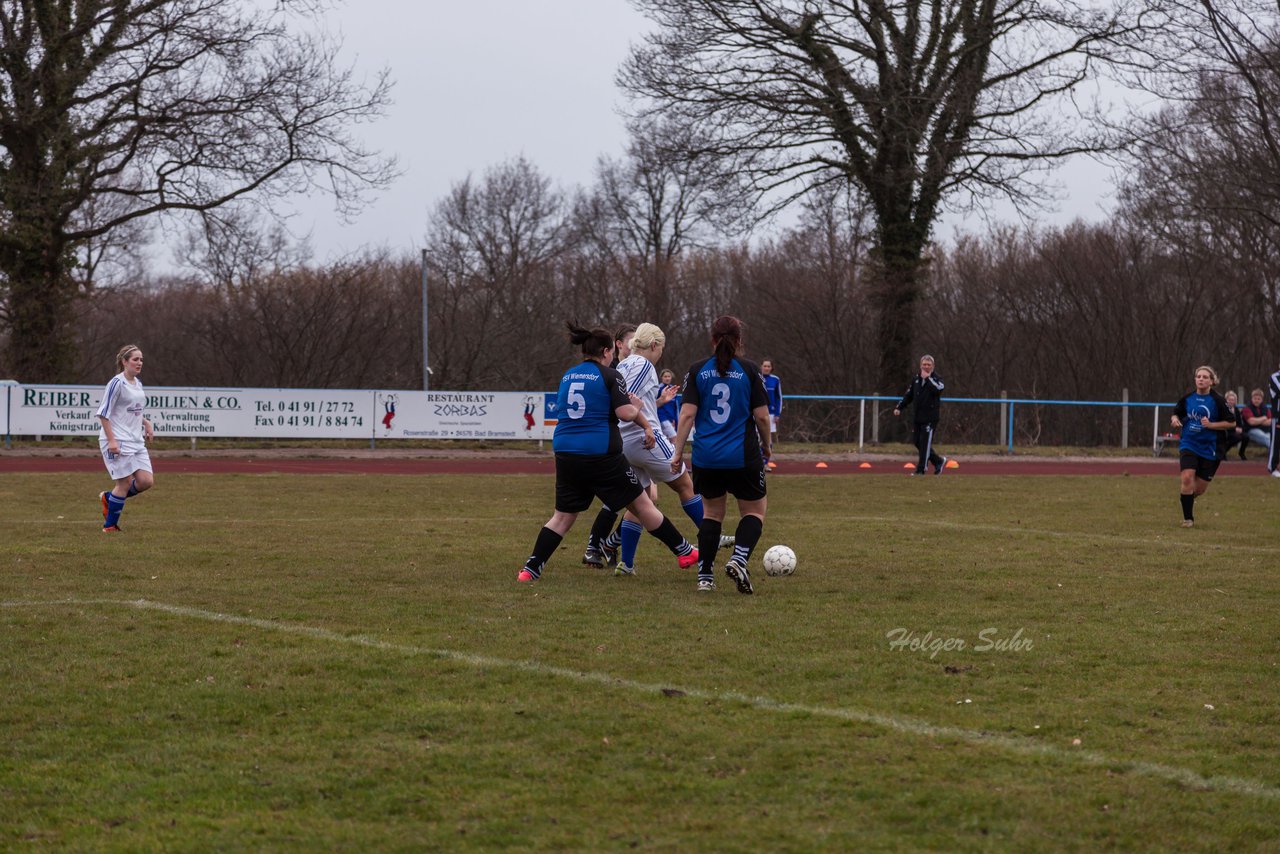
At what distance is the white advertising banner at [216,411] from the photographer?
2728 centimetres

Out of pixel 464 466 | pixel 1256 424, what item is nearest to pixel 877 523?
pixel 464 466

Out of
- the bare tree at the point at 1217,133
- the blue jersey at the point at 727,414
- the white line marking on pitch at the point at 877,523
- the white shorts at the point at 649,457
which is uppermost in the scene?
the bare tree at the point at 1217,133

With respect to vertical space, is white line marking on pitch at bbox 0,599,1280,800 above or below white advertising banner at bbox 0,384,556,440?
below

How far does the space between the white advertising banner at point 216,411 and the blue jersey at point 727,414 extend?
20278mm

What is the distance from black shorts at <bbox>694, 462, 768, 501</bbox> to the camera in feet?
30.5

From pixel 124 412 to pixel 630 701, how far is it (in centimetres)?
921

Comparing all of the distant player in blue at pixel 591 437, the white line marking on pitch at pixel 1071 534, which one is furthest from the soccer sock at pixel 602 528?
the white line marking on pitch at pixel 1071 534

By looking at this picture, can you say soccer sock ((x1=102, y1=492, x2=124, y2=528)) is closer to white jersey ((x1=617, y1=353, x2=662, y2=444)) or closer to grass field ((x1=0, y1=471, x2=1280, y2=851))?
grass field ((x1=0, y1=471, x2=1280, y2=851))

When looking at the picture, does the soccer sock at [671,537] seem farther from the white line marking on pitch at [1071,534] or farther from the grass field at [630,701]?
the white line marking on pitch at [1071,534]

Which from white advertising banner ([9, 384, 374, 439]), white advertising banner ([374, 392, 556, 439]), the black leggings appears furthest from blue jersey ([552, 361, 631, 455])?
white advertising banner ([9, 384, 374, 439])

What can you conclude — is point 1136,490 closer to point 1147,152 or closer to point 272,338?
point 1147,152

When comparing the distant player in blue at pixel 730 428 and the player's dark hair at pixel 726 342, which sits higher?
A: the player's dark hair at pixel 726 342

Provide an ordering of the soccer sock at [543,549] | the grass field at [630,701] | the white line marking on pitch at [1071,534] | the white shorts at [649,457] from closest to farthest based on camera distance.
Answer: the grass field at [630,701]
the soccer sock at [543,549]
the white shorts at [649,457]
the white line marking on pitch at [1071,534]

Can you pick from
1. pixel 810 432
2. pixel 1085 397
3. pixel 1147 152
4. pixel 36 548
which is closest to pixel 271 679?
pixel 36 548
